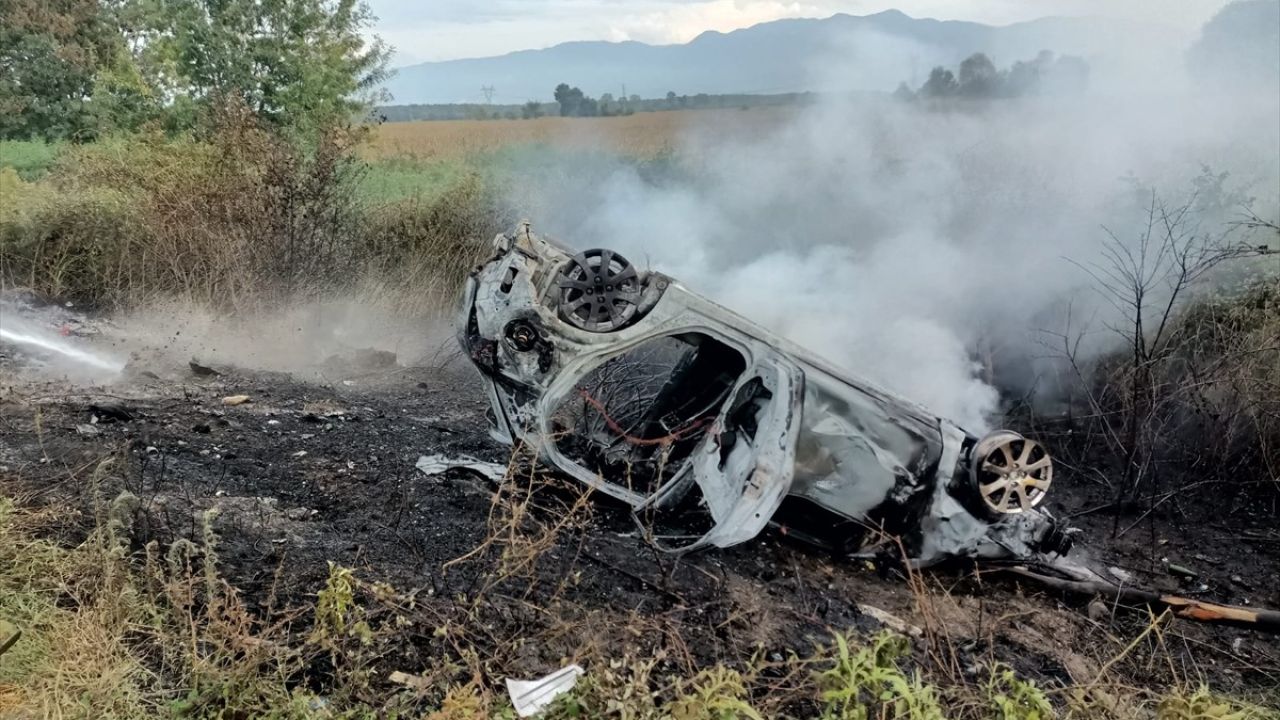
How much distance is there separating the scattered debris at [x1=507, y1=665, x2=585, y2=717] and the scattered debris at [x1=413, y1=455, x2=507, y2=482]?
2.09m

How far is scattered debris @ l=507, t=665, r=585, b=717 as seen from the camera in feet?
10.7

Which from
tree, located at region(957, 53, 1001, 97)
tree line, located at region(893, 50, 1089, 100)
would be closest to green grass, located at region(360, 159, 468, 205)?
tree line, located at region(893, 50, 1089, 100)

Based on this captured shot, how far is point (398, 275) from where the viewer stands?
34.8 feet

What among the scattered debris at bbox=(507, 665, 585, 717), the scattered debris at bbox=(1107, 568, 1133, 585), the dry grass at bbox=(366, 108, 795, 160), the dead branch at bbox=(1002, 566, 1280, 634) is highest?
the dry grass at bbox=(366, 108, 795, 160)

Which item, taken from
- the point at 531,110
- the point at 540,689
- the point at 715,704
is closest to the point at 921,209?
the point at 540,689

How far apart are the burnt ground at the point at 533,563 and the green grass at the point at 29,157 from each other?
8.78m

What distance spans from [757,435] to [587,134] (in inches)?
392

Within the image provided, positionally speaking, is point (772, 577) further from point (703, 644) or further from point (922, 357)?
point (922, 357)

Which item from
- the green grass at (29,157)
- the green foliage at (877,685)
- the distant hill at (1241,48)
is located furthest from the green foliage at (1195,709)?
the green grass at (29,157)

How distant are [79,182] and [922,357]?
34.0ft

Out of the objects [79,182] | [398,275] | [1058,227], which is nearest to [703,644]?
[1058,227]

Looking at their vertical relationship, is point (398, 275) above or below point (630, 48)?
below

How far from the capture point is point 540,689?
3.38 m

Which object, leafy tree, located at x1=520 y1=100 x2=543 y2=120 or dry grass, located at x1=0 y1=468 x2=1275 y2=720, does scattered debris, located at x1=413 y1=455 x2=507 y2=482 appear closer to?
dry grass, located at x1=0 y1=468 x2=1275 y2=720
